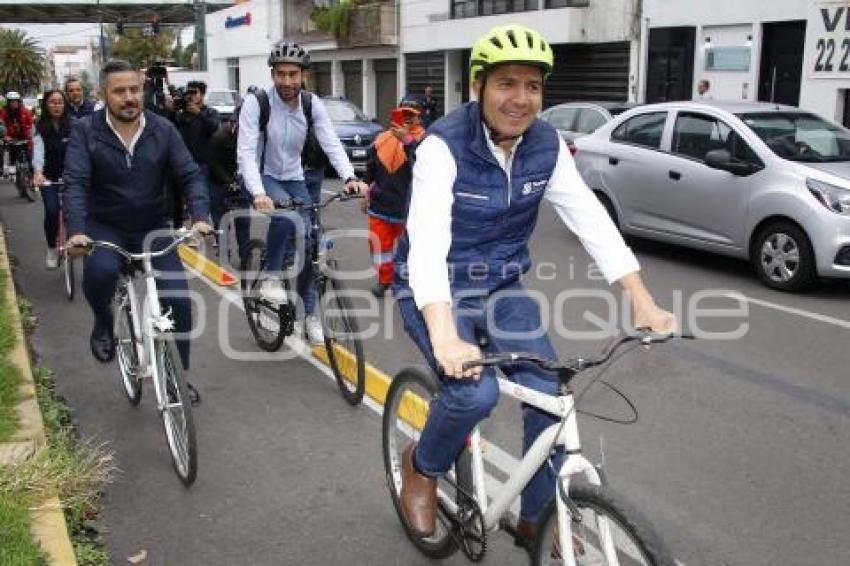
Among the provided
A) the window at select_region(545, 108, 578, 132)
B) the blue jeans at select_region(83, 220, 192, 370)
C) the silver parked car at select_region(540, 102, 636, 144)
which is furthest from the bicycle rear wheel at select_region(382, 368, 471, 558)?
the window at select_region(545, 108, 578, 132)

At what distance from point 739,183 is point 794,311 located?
1.55 metres

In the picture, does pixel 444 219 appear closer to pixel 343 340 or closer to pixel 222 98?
pixel 343 340

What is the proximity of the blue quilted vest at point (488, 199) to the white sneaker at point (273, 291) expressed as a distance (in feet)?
9.87

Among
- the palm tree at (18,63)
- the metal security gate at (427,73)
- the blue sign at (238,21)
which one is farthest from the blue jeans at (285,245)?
the palm tree at (18,63)

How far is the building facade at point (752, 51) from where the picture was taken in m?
16.5

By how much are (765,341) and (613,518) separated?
4799 mm

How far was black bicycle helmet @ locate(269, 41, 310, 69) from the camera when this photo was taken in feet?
19.0

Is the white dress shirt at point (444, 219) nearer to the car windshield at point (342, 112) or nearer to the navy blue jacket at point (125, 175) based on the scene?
the navy blue jacket at point (125, 175)

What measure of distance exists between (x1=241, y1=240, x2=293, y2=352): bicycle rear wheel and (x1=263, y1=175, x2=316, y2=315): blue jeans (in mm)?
231

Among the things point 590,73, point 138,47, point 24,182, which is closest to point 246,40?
point 138,47

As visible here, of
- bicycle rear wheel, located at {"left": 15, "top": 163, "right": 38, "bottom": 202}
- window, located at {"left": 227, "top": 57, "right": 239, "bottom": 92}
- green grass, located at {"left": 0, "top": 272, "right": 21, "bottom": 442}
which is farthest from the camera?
window, located at {"left": 227, "top": 57, "right": 239, "bottom": 92}

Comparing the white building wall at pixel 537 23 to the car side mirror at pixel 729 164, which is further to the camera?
the white building wall at pixel 537 23

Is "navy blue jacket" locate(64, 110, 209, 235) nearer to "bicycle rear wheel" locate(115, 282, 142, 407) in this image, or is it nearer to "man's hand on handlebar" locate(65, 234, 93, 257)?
"man's hand on handlebar" locate(65, 234, 93, 257)

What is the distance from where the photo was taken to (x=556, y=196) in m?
3.21
